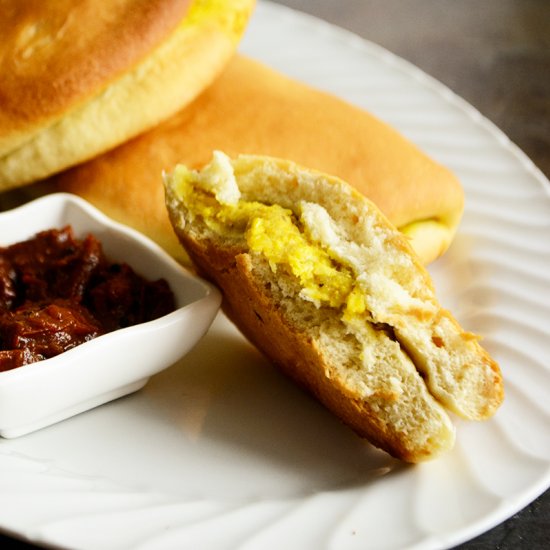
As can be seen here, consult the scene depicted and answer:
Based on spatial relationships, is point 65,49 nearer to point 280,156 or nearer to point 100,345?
point 280,156

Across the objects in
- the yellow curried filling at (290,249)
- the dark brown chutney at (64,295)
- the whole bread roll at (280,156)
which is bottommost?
the dark brown chutney at (64,295)

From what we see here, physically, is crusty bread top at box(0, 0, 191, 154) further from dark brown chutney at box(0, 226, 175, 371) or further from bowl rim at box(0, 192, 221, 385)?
dark brown chutney at box(0, 226, 175, 371)

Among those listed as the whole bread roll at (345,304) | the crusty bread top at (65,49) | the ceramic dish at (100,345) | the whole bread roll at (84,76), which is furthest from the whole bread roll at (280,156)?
the whole bread roll at (345,304)

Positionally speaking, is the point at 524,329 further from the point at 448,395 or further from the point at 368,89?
the point at 368,89

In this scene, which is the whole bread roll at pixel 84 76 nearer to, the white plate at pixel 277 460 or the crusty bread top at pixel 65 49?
the crusty bread top at pixel 65 49

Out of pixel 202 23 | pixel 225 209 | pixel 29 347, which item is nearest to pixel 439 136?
pixel 202 23

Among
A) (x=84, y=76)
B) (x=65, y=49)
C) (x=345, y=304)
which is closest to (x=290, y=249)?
(x=345, y=304)
